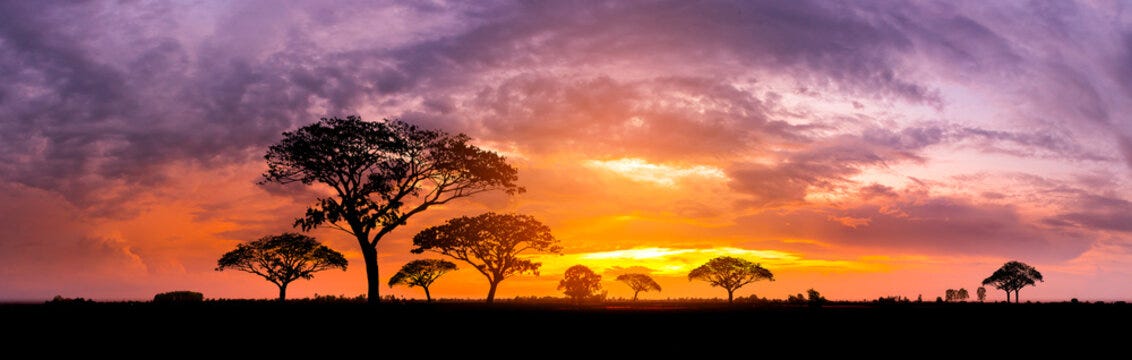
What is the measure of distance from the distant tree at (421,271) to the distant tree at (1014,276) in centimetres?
12357

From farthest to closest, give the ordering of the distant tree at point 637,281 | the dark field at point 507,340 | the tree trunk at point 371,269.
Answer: the distant tree at point 637,281, the tree trunk at point 371,269, the dark field at point 507,340

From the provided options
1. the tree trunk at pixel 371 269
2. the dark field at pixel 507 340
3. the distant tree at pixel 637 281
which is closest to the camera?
the dark field at pixel 507 340

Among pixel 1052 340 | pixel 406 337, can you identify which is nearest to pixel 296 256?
pixel 406 337

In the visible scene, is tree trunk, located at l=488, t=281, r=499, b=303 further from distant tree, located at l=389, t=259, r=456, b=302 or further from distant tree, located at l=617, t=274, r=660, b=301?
distant tree, located at l=617, t=274, r=660, b=301

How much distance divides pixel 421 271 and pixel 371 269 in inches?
2297

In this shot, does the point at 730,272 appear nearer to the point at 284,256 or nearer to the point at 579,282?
the point at 579,282

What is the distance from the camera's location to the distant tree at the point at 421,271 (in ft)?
347

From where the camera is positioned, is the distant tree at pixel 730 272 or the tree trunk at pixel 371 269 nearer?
the tree trunk at pixel 371 269

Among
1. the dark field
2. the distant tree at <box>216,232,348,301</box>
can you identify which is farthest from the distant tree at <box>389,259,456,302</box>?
the dark field

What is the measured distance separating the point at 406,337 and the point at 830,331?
12.8 metres

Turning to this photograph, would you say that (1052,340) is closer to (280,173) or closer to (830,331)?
(830,331)

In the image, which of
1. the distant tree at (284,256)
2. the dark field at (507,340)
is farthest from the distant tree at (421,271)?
the dark field at (507,340)

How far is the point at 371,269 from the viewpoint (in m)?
49.6

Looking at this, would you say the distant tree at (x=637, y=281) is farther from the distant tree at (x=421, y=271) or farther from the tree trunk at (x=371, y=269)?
the tree trunk at (x=371, y=269)
